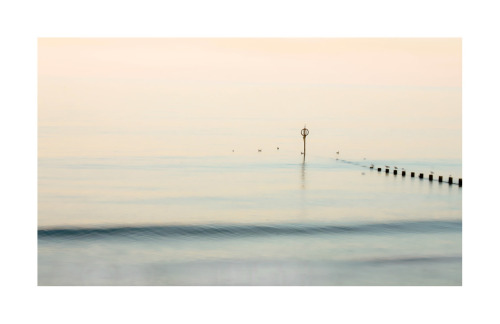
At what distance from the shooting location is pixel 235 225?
7555 mm

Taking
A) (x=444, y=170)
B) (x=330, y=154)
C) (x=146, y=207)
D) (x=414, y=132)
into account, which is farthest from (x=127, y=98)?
(x=330, y=154)

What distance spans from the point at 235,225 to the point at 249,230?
0.85 ft

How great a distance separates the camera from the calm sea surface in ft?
19.0

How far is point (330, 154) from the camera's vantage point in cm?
1240

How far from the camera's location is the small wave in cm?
695

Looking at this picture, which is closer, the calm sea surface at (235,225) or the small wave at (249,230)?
the calm sea surface at (235,225)

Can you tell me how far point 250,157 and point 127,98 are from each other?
4396 mm

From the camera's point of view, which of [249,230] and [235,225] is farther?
[235,225]

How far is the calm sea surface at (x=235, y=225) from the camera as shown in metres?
5.79

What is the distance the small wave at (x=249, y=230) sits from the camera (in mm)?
6953

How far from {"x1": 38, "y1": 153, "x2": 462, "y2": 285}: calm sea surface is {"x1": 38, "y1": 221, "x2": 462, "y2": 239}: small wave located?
2 cm

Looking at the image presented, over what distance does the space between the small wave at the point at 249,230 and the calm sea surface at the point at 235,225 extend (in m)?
0.02

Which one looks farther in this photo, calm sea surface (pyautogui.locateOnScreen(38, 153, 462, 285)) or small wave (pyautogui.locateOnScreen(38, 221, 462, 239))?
small wave (pyautogui.locateOnScreen(38, 221, 462, 239))
